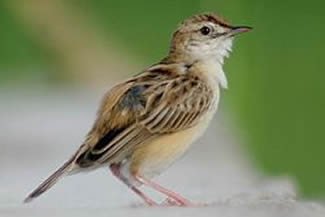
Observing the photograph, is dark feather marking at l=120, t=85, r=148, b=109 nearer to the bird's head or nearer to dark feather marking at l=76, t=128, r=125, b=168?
dark feather marking at l=76, t=128, r=125, b=168

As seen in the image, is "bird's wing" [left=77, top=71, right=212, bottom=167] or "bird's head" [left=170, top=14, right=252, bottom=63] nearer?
"bird's wing" [left=77, top=71, right=212, bottom=167]

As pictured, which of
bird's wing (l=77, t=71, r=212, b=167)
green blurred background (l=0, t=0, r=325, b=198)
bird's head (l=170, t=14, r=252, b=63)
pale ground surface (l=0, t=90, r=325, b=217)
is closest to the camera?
pale ground surface (l=0, t=90, r=325, b=217)

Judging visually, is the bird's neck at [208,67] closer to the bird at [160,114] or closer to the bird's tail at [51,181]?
the bird at [160,114]

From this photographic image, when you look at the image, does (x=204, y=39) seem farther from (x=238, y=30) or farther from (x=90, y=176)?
(x=90, y=176)

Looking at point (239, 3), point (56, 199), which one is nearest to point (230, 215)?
point (56, 199)

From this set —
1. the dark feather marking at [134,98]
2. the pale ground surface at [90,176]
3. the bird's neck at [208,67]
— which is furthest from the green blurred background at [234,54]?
the dark feather marking at [134,98]

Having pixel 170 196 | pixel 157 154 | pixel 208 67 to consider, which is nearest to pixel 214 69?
pixel 208 67

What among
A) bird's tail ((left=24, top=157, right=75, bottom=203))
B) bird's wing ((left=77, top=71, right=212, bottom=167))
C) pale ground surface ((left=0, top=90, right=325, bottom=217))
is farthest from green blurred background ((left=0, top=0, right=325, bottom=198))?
bird's tail ((left=24, top=157, right=75, bottom=203))
